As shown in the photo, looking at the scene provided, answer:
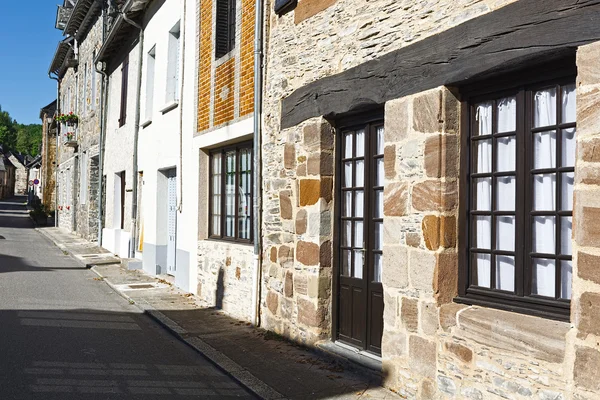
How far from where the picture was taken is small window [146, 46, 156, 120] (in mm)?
14320

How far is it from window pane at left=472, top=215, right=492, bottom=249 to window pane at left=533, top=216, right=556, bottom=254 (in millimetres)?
441

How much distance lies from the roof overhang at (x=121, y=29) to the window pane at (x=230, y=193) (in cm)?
602

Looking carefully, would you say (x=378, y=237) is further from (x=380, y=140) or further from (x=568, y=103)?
(x=568, y=103)

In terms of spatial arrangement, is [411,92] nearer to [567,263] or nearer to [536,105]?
[536,105]

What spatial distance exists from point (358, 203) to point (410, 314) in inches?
60.2

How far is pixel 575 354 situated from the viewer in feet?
12.5

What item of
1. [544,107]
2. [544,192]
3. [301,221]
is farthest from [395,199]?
[301,221]

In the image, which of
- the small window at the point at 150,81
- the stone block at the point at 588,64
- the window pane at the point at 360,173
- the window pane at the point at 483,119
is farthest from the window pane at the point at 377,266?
the small window at the point at 150,81

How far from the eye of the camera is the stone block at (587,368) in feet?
12.0

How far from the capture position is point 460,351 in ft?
15.4

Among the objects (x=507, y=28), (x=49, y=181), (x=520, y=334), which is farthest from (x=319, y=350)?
(x=49, y=181)

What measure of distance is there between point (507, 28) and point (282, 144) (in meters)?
3.61

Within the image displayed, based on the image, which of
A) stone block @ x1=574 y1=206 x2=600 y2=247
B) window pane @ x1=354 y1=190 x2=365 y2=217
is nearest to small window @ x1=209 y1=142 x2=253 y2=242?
window pane @ x1=354 y1=190 x2=365 y2=217

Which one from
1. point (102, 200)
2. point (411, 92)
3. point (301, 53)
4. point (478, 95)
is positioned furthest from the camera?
point (102, 200)
